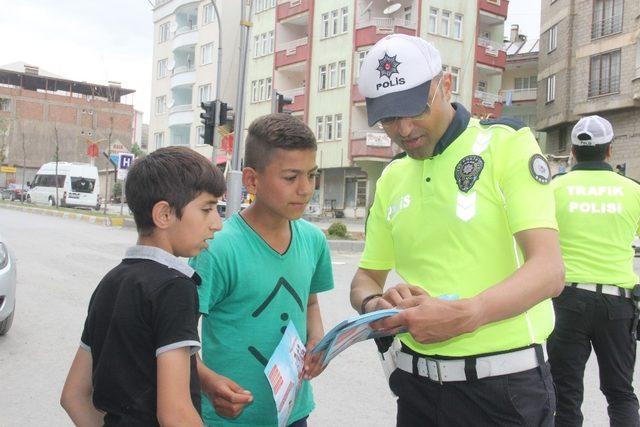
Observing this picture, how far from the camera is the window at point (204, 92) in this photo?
1913 inches

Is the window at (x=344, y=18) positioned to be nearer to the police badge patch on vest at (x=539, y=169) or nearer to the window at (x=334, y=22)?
the window at (x=334, y=22)

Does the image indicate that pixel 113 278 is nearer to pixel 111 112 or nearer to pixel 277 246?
pixel 277 246

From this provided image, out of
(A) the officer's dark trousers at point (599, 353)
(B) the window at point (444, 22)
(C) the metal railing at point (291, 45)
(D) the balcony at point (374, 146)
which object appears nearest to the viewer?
(A) the officer's dark trousers at point (599, 353)

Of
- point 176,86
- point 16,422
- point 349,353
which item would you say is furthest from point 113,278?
point 176,86

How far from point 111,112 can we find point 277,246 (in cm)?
8033

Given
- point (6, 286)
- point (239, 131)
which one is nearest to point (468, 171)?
point (6, 286)

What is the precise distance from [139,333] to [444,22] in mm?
38030

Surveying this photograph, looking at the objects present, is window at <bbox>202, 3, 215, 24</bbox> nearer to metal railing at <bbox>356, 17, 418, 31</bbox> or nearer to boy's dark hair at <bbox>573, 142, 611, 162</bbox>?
metal railing at <bbox>356, 17, 418, 31</bbox>

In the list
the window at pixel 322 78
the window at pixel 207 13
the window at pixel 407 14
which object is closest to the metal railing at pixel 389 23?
the window at pixel 407 14

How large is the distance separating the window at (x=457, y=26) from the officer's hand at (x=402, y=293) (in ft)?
124

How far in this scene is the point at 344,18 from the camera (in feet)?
126

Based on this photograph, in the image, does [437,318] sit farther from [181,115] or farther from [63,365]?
[181,115]

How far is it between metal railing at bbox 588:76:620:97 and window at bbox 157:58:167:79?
110 ft

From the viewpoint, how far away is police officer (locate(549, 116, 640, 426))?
3.76 metres
